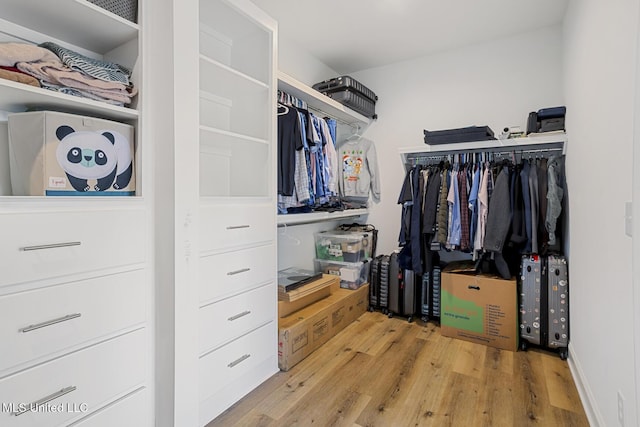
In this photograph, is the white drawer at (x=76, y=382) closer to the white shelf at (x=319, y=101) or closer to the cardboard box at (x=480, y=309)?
the white shelf at (x=319, y=101)

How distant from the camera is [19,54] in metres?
1.16

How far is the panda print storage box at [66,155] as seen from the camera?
47.9 inches

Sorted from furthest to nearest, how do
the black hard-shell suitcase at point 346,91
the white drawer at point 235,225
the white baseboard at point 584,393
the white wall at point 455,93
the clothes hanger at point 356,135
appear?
1. the clothes hanger at point 356,135
2. the black hard-shell suitcase at point 346,91
3. the white wall at point 455,93
4. the white drawer at point 235,225
5. the white baseboard at point 584,393

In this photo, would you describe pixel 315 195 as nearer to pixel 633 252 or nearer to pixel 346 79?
pixel 346 79

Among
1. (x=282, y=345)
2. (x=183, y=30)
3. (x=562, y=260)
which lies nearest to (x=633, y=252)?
(x=562, y=260)

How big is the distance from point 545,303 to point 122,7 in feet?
10.2

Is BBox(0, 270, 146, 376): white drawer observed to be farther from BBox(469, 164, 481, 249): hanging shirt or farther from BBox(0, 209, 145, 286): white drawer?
BBox(469, 164, 481, 249): hanging shirt

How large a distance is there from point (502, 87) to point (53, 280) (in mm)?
3472

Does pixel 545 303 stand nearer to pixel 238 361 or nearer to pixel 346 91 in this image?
pixel 238 361

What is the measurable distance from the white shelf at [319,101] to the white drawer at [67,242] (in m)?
1.47

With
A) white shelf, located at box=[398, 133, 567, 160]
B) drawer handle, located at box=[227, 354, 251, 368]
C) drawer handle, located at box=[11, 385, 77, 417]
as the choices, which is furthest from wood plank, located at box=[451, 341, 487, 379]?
drawer handle, located at box=[11, 385, 77, 417]

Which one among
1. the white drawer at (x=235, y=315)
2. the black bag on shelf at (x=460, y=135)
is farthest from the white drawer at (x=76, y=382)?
the black bag on shelf at (x=460, y=135)

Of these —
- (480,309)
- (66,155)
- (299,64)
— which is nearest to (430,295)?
(480,309)

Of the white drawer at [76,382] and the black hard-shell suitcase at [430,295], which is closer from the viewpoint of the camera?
the white drawer at [76,382]
